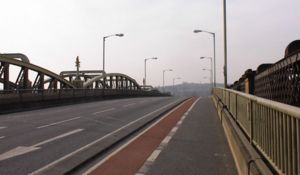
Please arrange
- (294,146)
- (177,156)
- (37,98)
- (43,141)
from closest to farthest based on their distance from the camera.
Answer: (294,146) < (177,156) < (43,141) < (37,98)

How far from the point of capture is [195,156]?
10.6 metres

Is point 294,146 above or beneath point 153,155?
above

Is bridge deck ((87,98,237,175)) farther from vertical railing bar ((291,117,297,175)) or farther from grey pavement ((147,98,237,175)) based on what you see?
vertical railing bar ((291,117,297,175))

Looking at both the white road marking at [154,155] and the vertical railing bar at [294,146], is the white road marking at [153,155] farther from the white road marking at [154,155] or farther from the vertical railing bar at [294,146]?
the vertical railing bar at [294,146]

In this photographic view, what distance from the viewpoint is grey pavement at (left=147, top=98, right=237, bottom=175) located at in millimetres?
8883

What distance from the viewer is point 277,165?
18.6 feet

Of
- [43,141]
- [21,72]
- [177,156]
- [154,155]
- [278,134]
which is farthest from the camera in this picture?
[21,72]

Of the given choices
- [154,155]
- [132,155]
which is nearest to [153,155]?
[154,155]

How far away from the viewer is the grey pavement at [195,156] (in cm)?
888

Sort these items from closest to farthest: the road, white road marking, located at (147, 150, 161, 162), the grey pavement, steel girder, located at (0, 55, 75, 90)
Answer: the grey pavement, the road, white road marking, located at (147, 150, 161, 162), steel girder, located at (0, 55, 75, 90)

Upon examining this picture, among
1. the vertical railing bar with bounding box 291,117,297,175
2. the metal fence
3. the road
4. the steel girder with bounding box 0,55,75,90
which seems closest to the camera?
the vertical railing bar with bounding box 291,117,297,175

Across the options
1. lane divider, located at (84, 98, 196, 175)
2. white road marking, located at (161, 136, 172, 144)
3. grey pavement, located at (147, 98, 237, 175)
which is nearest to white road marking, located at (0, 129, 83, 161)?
lane divider, located at (84, 98, 196, 175)

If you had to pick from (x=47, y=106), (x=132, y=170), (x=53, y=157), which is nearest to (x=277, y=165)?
(x=132, y=170)

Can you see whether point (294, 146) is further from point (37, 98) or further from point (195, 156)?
point (37, 98)
